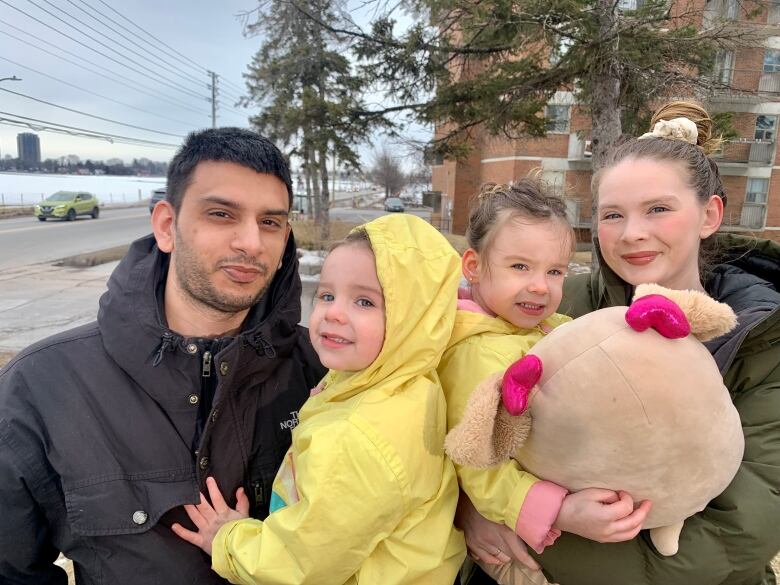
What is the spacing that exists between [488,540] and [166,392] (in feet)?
3.63

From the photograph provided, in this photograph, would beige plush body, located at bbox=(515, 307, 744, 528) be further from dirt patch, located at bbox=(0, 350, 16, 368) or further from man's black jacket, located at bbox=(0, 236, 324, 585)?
dirt patch, located at bbox=(0, 350, 16, 368)

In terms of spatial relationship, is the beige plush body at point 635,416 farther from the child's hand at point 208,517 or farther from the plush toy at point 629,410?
the child's hand at point 208,517

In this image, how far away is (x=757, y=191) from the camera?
2245cm

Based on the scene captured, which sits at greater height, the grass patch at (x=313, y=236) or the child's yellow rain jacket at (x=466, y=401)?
the child's yellow rain jacket at (x=466, y=401)

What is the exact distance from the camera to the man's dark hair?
1810 mm

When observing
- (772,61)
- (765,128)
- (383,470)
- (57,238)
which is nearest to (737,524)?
(383,470)

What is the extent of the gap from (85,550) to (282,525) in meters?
0.66

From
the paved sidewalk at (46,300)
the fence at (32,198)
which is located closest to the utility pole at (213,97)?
the fence at (32,198)

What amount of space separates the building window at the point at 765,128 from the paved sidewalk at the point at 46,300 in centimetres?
2177

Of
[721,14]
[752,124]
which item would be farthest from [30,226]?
[752,124]

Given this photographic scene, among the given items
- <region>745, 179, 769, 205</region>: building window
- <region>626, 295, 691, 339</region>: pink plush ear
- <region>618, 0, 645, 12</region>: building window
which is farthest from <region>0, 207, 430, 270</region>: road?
<region>745, 179, 769, 205</region>: building window

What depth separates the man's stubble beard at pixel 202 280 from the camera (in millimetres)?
1744

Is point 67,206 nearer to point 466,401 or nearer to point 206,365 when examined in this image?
point 206,365

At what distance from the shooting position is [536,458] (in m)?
1.27
